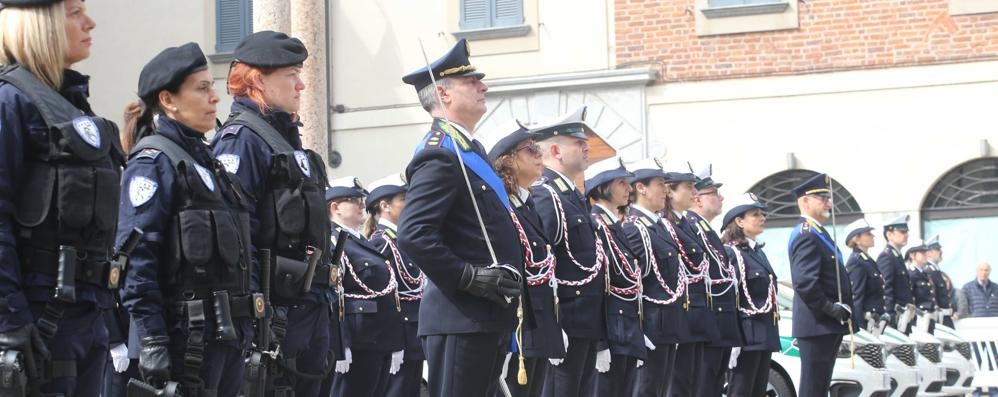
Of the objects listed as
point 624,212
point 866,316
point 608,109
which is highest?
point 608,109

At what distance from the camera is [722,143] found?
71.4 ft

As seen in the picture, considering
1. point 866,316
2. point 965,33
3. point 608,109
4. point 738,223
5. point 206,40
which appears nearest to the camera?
point 738,223

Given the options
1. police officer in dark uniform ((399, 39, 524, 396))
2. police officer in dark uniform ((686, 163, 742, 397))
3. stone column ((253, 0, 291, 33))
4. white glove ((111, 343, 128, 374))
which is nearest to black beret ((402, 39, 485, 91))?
police officer in dark uniform ((399, 39, 524, 396))

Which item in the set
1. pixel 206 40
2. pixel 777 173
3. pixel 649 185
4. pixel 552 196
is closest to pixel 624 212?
pixel 649 185

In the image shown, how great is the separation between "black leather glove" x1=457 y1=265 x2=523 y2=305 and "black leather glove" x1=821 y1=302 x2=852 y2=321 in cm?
614

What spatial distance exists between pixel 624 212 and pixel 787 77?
10958 mm

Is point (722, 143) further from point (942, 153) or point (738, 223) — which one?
point (738, 223)

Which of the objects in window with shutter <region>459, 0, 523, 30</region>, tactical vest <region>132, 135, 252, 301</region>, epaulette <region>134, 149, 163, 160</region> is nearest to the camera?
tactical vest <region>132, 135, 252, 301</region>

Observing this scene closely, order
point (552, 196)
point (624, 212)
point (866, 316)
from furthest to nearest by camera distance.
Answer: point (866, 316) < point (624, 212) < point (552, 196)

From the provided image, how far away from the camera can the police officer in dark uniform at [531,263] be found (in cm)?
789

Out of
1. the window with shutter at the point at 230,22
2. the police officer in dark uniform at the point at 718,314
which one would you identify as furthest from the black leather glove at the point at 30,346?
the window with shutter at the point at 230,22

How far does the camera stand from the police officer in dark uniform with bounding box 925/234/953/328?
21.0 meters

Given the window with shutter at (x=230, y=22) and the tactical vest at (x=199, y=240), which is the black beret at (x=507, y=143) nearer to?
the tactical vest at (x=199, y=240)

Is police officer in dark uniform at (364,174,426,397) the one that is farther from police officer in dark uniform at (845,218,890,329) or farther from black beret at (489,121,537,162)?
police officer in dark uniform at (845,218,890,329)
